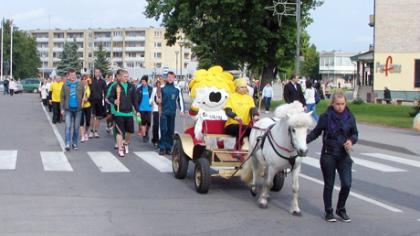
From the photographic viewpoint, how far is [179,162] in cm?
1120

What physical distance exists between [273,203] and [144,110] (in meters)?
9.01

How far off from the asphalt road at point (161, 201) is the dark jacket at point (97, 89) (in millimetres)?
4616

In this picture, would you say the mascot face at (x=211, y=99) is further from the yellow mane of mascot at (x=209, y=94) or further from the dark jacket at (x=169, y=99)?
the dark jacket at (x=169, y=99)

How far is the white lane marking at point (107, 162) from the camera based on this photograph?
40.9 ft

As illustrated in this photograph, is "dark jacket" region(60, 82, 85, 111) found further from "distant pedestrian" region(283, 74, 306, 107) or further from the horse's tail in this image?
the horse's tail

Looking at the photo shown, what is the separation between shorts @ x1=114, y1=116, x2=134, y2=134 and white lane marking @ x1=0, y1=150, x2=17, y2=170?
2.33 metres

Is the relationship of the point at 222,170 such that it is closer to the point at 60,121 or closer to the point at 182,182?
the point at 182,182

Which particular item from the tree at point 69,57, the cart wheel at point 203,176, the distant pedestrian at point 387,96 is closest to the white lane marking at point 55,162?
the cart wheel at point 203,176

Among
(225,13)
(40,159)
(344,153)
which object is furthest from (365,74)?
(344,153)

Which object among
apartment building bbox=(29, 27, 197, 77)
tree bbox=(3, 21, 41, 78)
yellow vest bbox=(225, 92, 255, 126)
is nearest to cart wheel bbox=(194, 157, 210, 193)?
yellow vest bbox=(225, 92, 255, 126)

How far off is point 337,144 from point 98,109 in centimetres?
1223

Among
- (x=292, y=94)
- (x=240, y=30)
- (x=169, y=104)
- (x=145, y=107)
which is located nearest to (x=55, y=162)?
(x=169, y=104)

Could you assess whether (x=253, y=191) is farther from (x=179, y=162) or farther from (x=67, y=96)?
(x=67, y=96)

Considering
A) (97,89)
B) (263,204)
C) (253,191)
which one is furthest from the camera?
(97,89)
